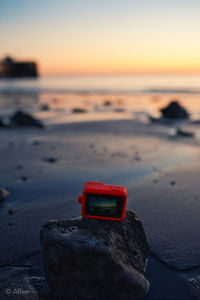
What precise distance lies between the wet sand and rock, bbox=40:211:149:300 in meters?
0.23

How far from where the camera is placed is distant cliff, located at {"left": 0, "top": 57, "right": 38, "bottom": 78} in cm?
8581

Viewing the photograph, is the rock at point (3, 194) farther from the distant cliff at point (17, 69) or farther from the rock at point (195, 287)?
the distant cliff at point (17, 69)

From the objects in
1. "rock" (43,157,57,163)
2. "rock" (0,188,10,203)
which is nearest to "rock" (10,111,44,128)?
"rock" (43,157,57,163)

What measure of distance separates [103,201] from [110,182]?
7.69 ft

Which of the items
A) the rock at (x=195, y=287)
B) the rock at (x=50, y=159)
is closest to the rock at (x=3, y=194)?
the rock at (x=50, y=159)

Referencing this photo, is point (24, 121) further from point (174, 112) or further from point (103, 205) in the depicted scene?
point (103, 205)

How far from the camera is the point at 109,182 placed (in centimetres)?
463

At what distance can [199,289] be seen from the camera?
2.22 metres

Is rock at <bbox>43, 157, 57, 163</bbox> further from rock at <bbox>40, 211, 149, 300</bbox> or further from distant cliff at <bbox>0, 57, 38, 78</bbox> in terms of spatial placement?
distant cliff at <bbox>0, 57, 38, 78</bbox>

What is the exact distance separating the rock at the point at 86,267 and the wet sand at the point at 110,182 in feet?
0.75

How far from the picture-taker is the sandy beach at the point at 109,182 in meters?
2.45

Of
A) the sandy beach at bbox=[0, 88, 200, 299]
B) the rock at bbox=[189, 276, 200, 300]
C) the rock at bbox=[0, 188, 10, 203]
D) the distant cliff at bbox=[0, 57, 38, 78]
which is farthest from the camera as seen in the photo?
the distant cliff at bbox=[0, 57, 38, 78]

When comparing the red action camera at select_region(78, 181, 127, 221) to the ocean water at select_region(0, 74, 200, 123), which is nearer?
the red action camera at select_region(78, 181, 127, 221)

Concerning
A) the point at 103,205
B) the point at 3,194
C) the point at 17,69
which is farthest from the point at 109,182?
the point at 17,69
